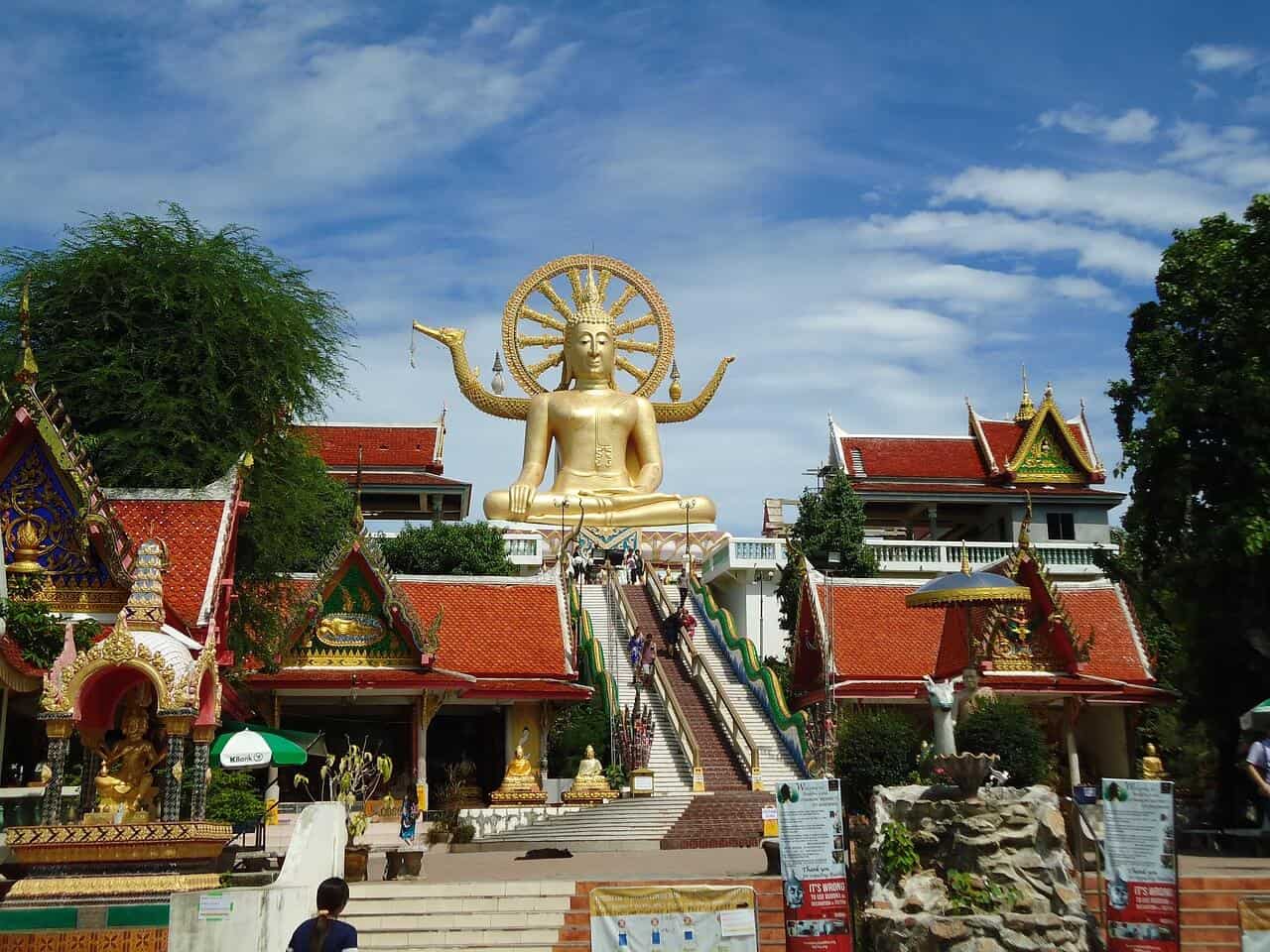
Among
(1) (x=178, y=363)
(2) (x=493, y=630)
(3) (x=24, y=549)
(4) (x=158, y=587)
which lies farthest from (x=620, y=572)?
(4) (x=158, y=587)

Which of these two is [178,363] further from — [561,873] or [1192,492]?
[1192,492]

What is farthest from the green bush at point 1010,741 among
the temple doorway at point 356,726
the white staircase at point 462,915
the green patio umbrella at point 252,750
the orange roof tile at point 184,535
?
the temple doorway at point 356,726

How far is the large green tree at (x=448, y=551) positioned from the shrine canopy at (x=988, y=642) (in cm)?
950

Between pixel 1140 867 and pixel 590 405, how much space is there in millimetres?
30426

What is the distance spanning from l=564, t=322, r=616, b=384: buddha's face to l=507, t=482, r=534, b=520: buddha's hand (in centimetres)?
380

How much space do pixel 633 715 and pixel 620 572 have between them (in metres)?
10.9

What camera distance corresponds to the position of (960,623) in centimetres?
2459

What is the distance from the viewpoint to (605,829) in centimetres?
2130

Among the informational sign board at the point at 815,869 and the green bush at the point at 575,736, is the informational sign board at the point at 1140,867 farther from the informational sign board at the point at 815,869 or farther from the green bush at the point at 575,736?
the green bush at the point at 575,736

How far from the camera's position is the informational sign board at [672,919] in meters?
10.7

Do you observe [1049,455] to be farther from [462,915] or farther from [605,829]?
[462,915]

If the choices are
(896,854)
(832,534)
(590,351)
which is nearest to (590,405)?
(590,351)

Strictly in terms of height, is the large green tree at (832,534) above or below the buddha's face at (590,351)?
below

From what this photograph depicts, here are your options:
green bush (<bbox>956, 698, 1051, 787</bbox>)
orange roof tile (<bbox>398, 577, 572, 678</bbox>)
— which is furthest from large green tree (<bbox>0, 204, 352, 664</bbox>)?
green bush (<bbox>956, 698, 1051, 787</bbox>)
